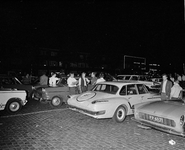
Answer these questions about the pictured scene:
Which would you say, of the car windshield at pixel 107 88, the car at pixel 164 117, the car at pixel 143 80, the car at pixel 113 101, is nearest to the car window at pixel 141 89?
the car at pixel 113 101

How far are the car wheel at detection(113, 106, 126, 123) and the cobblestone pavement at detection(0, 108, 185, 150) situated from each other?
19 centimetres

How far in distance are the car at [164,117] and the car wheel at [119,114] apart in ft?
2.85

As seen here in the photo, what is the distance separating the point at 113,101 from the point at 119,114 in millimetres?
718

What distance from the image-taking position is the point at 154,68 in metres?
138

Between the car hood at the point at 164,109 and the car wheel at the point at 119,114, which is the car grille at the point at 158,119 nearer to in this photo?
the car hood at the point at 164,109

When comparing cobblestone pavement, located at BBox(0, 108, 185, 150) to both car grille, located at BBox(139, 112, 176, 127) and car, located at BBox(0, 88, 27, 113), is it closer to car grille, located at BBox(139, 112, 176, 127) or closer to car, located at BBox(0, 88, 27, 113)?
car grille, located at BBox(139, 112, 176, 127)

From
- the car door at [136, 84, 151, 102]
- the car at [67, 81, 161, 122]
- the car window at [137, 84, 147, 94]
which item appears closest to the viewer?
the car at [67, 81, 161, 122]

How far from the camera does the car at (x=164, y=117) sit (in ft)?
14.2

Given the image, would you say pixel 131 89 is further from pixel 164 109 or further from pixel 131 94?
pixel 164 109

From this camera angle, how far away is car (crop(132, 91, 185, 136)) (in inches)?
170

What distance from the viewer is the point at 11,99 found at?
770 centimetres

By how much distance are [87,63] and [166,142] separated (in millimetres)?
64139

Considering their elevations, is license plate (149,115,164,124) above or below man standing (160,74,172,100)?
below

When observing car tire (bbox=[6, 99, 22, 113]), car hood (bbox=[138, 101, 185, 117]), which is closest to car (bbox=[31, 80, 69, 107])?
car tire (bbox=[6, 99, 22, 113])
